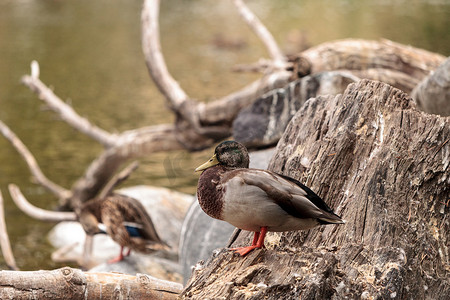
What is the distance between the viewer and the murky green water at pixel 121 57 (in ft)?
39.0

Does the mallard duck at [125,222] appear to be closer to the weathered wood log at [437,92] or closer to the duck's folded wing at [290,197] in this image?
the weathered wood log at [437,92]

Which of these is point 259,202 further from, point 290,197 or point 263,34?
point 263,34

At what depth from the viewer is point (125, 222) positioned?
6508mm

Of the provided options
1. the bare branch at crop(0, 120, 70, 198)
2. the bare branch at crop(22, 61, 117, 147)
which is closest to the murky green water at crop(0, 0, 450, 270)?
the bare branch at crop(0, 120, 70, 198)

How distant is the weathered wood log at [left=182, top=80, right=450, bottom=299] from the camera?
9.46 feet

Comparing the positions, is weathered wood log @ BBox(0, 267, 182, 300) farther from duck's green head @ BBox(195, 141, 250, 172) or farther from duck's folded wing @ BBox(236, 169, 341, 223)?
duck's folded wing @ BBox(236, 169, 341, 223)

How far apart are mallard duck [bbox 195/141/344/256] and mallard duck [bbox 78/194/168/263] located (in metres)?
3.58

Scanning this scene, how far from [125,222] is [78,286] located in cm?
297

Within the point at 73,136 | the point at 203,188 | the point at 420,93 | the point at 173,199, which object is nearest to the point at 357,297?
the point at 203,188

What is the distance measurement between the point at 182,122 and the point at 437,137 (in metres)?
5.86

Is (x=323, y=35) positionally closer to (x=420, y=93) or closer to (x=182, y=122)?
(x=182, y=122)

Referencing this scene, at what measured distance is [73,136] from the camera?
48.3ft

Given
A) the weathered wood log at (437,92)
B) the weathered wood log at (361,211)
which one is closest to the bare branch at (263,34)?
the weathered wood log at (437,92)

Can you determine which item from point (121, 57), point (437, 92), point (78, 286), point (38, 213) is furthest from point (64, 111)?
point (121, 57)
